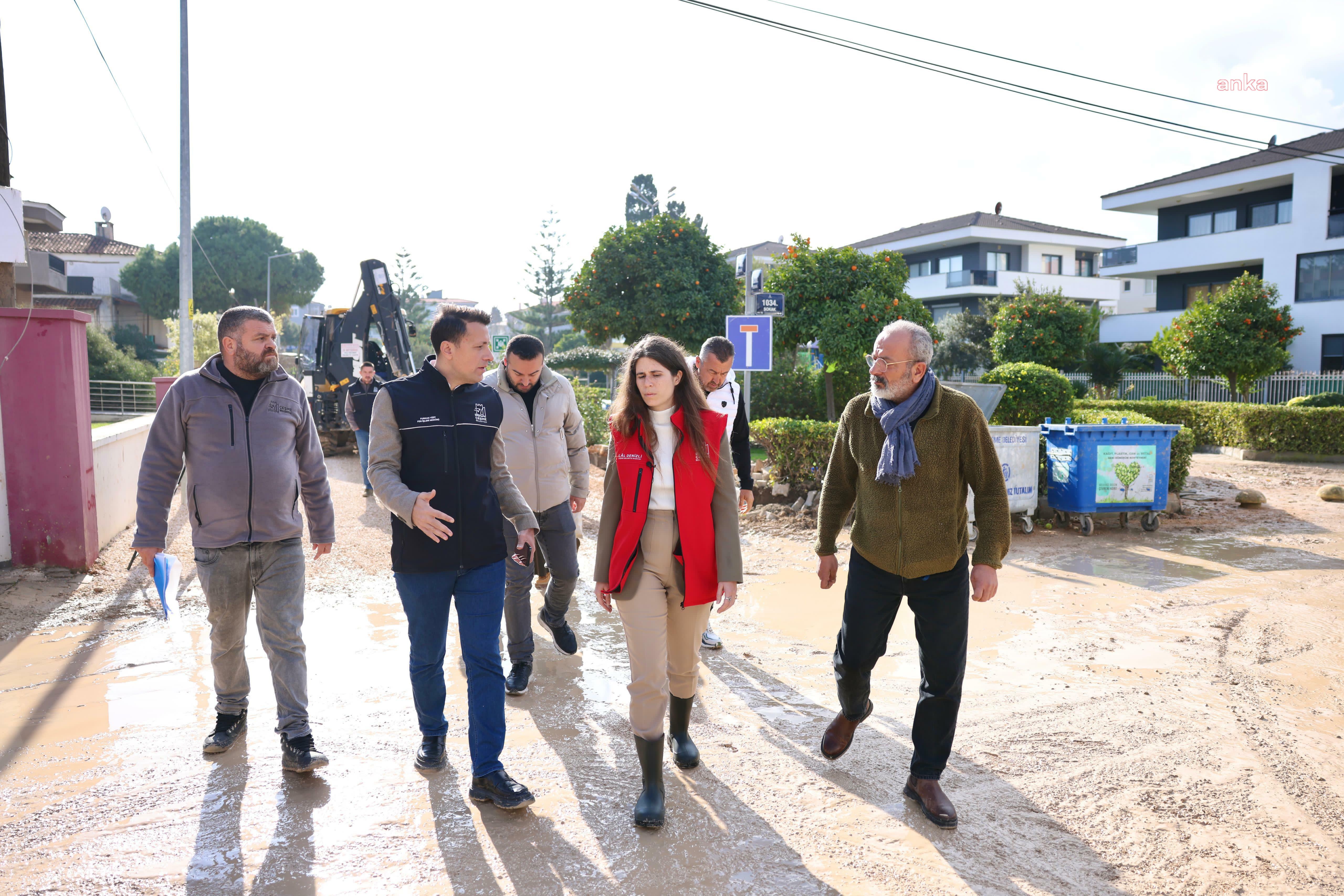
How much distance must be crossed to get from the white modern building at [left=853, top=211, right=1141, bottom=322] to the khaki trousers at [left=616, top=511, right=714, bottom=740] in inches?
1649

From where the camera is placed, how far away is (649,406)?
3453 mm

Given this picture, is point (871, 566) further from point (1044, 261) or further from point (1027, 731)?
point (1044, 261)

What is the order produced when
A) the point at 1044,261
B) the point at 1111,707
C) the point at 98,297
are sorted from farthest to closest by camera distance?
1. the point at 98,297
2. the point at 1044,261
3. the point at 1111,707

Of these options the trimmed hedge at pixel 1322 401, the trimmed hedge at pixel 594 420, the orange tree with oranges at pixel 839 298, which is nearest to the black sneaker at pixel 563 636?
the trimmed hedge at pixel 594 420

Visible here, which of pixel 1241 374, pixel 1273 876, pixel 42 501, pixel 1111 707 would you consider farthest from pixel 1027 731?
pixel 1241 374

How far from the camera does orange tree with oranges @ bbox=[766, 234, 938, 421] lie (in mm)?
15664

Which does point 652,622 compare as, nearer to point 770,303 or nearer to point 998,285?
point 770,303

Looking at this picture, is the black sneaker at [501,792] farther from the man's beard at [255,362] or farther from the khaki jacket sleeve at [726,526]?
the man's beard at [255,362]

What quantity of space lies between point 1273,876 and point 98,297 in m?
65.0

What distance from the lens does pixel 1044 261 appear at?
46.5 m

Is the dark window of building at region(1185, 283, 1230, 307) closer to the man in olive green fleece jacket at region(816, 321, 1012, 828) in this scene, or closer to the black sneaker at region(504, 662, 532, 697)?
the man in olive green fleece jacket at region(816, 321, 1012, 828)

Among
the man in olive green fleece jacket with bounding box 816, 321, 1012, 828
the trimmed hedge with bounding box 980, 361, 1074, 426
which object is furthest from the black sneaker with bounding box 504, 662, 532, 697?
the trimmed hedge with bounding box 980, 361, 1074, 426

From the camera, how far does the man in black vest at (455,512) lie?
3.48m

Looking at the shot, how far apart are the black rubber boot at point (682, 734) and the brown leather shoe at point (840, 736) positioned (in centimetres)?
59
